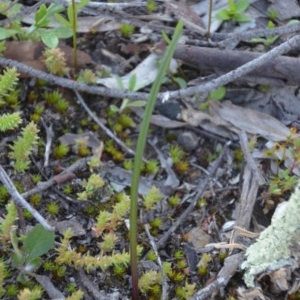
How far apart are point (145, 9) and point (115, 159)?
0.99 metres

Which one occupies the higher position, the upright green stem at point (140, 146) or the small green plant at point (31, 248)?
the upright green stem at point (140, 146)

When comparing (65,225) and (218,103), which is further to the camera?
(218,103)

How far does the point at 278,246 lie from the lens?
7.91 ft

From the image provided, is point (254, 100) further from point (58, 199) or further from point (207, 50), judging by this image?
point (58, 199)

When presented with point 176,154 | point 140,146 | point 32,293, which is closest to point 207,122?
point 176,154

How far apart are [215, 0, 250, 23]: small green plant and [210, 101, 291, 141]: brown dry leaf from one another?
50cm

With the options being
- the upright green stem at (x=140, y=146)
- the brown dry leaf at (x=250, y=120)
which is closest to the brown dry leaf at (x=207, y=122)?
the brown dry leaf at (x=250, y=120)

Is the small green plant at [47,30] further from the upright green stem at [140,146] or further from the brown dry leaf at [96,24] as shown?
the upright green stem at [140,146]

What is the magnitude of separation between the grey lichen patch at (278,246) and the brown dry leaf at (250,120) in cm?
76

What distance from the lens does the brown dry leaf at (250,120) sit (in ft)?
10.2

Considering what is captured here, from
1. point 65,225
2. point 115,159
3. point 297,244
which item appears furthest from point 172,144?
point 297,244

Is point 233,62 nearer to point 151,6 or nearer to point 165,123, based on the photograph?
point 165,123

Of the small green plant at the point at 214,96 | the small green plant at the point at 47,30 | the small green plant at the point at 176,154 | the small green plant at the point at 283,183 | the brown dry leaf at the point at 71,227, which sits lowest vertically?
the brown dry leaf at the point at 71,227

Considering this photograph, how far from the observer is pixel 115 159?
3021 millimetres
